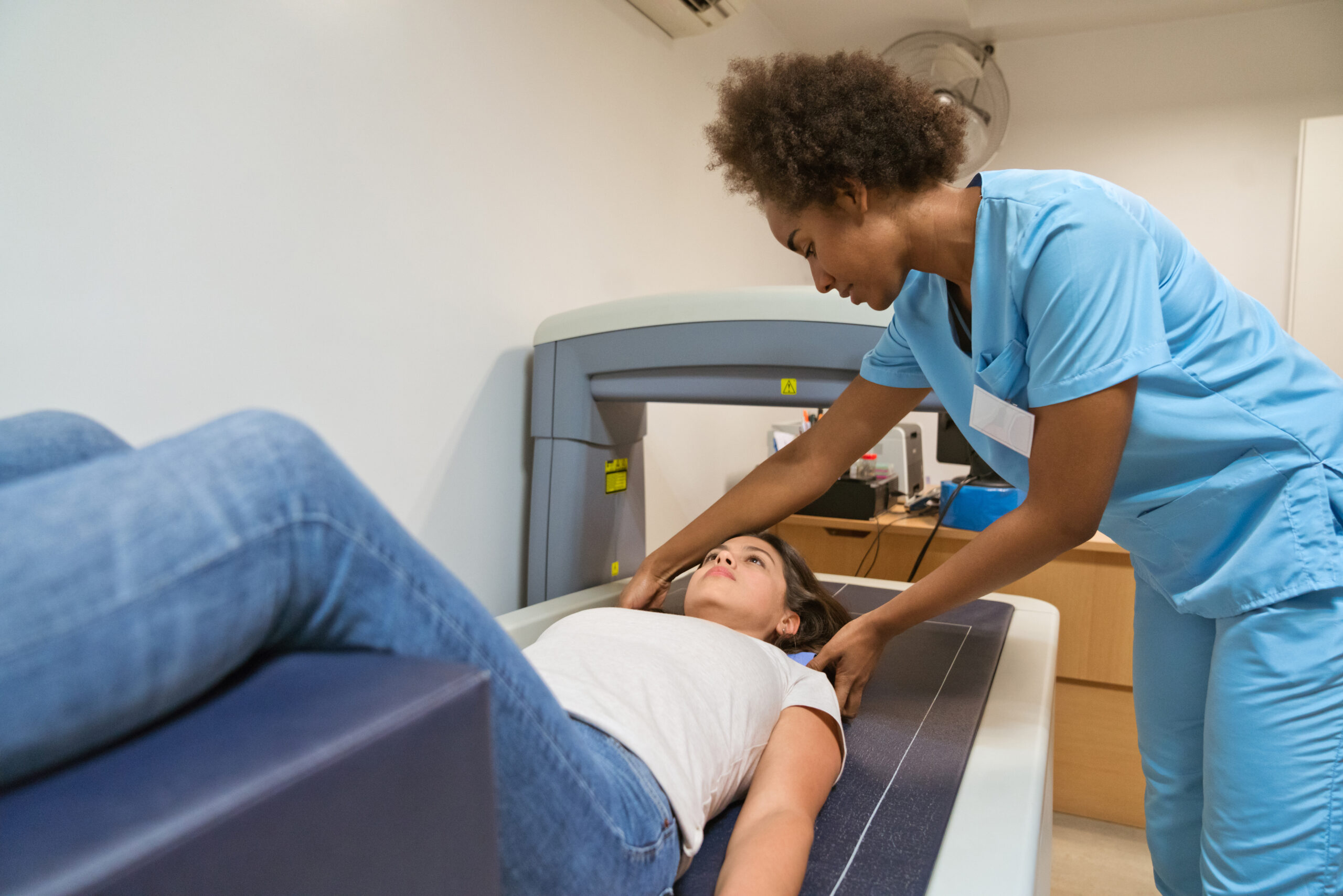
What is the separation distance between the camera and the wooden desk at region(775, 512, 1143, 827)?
2145mm

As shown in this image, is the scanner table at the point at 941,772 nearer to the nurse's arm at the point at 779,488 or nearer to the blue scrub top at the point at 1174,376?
the nurse's arm at the point at 779,488

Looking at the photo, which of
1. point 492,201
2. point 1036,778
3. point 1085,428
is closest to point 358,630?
point 1085,428

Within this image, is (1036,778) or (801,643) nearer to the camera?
(1036,778)

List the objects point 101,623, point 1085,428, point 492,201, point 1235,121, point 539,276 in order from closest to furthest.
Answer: point 101,623, point 1085,428, point 492,201, point 539,276, point 1235,121

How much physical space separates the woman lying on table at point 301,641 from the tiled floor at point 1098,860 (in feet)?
4.55

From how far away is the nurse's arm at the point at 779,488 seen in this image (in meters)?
1.36

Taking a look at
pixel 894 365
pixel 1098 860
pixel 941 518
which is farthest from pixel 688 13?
pixel 1098 860

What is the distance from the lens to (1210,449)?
36.5 inches

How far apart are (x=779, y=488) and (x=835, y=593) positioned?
533mm

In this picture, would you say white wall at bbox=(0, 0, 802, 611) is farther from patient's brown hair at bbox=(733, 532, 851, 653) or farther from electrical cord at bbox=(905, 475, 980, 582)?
electrical cord at bbox=(905, 475, 980, 582)

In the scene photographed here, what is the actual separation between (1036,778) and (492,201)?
1412mm

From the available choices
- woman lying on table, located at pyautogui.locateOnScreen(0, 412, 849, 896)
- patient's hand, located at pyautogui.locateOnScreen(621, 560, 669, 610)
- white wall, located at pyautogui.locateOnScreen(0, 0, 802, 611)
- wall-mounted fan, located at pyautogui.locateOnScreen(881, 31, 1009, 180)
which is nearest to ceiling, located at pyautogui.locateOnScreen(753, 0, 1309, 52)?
wall-mounted fan, located at pyautogui.locateOnScreen(881, 31, 1009, 180)

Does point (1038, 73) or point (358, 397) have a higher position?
point (1038, 73)

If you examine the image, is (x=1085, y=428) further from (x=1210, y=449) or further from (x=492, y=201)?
(x=492, y=201)
